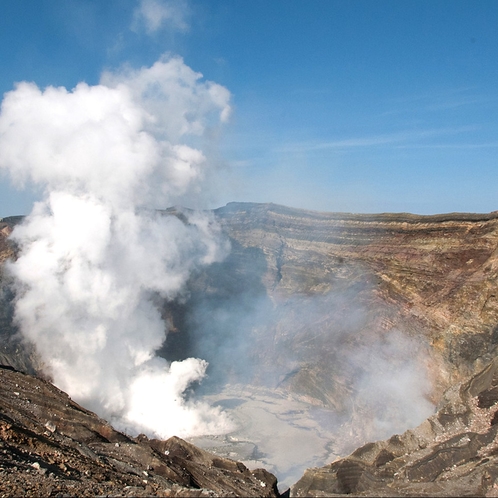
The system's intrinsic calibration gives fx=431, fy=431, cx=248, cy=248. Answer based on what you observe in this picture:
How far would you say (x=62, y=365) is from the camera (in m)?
30.6

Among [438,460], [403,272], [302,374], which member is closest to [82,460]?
[438,460]

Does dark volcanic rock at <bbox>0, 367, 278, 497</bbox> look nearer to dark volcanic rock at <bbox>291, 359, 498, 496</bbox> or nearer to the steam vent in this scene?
the steam vent

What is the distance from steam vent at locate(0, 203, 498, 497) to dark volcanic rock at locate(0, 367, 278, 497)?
0.24ft

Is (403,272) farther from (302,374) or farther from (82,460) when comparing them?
(82,460)

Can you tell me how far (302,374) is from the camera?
33.6m

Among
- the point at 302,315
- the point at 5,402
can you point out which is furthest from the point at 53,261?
the point at 302,315

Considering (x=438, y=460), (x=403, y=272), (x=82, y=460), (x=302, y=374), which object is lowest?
(x=438, y=460)

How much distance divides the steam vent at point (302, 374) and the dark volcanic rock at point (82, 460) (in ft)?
0.24

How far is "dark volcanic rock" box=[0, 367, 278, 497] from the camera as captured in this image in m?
10.0

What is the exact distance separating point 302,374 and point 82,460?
918 inches

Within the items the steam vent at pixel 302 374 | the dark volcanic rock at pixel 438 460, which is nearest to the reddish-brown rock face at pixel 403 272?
the steam vent at pixel 302 374

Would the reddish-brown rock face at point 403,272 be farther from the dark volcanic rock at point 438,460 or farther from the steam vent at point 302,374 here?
the dark volcanic rock at point 438,460

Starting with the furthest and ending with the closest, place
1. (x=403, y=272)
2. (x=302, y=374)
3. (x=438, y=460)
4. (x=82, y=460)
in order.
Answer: (x=302, y=374)
(x=403, y=272)
(x=438, y=460)
(x=82, y=460)

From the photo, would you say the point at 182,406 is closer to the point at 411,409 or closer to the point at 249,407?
the point at 249,407
